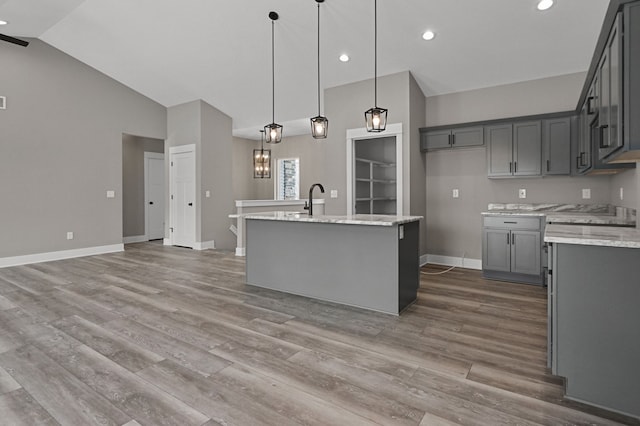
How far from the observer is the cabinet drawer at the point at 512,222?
4297 mm

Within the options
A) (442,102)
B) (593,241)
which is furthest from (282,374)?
(442,102)

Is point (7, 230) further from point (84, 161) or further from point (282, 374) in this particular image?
point (282, 374)

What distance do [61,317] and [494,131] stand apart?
547 cm

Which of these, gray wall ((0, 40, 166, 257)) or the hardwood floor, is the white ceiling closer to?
gray wall ((0, 40, 166, 257))

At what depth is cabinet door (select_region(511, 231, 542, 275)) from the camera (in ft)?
14.1

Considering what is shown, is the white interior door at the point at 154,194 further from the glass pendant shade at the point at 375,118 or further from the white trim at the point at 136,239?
the glass pendant shade at the point at 375,118

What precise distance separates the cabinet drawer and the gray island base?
59.9 inches

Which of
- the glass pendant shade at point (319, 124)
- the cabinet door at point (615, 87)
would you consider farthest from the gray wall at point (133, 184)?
the cabinet door at point (615, 87)

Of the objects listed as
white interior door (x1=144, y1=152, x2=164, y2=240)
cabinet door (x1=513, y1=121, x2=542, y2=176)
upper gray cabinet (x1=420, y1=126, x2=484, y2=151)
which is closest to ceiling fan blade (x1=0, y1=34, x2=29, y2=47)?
white interior door (x1=144, y1=152, x2=164, y2=240)

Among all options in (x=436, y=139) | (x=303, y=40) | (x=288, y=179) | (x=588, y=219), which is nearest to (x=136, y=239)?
(x=288, y=179)

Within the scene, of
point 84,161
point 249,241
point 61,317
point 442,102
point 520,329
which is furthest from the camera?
point 84,161

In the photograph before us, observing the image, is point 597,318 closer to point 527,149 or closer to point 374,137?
point 527,149

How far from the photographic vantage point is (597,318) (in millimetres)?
1831

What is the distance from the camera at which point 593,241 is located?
5.94 ft
